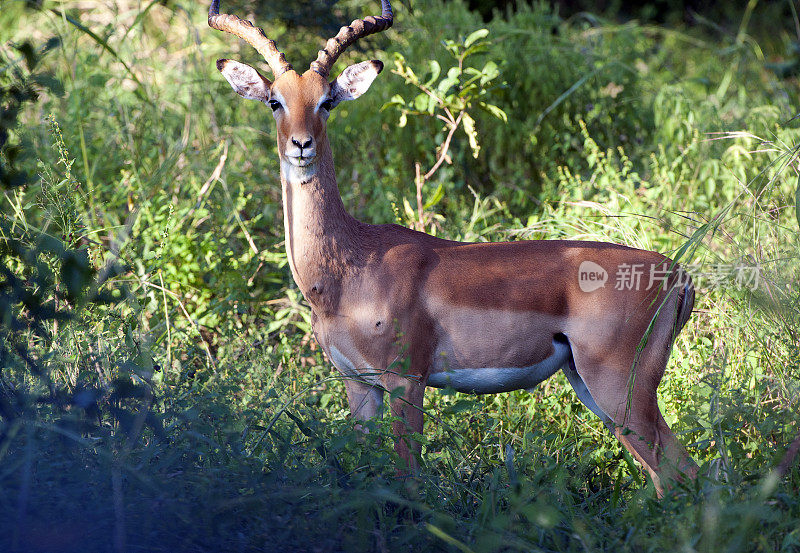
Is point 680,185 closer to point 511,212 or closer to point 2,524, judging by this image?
point 511,212

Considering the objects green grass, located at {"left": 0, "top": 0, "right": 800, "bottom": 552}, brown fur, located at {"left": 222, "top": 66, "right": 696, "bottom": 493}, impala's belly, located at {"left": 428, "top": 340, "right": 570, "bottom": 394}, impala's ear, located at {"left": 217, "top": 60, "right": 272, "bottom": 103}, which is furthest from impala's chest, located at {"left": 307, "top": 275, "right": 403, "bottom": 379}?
impala's ear, located at {"left": 217, "top": 60, "right": 272, "bottom": 103}

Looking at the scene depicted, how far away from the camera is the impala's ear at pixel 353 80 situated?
416cm

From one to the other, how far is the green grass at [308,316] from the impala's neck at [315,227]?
0.52m

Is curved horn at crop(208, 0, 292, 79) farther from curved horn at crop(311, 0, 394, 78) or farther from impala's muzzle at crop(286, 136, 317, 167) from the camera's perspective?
impala's muzzle at crop(286, 136, 317, 167)

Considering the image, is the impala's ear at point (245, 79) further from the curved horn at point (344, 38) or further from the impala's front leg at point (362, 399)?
the impala's front leg at point (362, 399)

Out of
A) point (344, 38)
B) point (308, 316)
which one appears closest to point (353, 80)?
point (344, 38)

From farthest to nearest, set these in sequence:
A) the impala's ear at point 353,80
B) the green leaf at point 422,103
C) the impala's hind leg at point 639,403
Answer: the green leaf at point 422,103
the impala's ear at point 353,80
the impala's hind leg at point 639,403

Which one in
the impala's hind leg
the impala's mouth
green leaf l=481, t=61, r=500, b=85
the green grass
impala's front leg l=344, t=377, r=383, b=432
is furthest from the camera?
green leaf l=481, t=61, r=500, b=85

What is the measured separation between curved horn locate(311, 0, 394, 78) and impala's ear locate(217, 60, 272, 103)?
0.27 m

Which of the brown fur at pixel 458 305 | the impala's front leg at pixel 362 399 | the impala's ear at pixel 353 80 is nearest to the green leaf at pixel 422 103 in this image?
the impala's ear at pixel 353 80

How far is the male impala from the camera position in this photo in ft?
12.2

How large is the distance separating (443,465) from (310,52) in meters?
4.75

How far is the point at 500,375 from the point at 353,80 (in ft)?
5.29

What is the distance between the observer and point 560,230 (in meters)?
5.38
